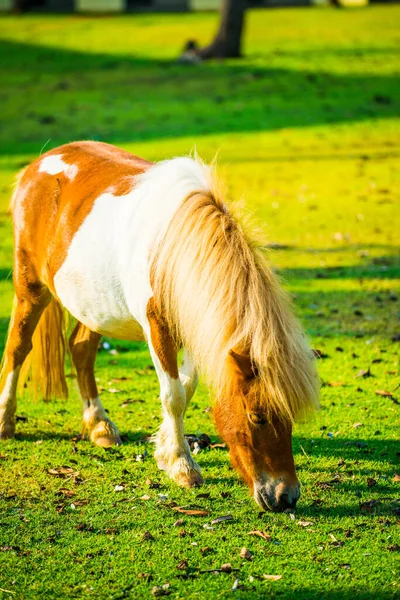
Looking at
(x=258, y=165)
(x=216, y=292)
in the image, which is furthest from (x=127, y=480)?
(x=258, y=165)

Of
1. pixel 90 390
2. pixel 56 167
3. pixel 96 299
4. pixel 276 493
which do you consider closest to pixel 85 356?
pixel 90 390

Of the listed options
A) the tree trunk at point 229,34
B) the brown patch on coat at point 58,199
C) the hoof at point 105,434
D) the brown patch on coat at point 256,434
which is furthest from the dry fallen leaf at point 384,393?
the tree trunk at point 229,34

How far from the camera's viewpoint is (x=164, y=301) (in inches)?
194

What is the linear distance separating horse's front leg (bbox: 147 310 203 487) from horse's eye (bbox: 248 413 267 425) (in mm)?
833

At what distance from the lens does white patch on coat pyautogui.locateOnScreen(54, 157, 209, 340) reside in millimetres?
5039

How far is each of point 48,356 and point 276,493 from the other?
2502 mm

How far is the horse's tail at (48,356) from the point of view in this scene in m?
6.31

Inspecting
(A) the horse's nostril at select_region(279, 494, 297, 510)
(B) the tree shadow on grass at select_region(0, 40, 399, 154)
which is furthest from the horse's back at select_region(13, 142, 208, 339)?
(B) the tree shadow on grass at select_region(0, 40, 399, 154)

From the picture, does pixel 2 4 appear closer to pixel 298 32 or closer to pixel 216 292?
pixel 298 32

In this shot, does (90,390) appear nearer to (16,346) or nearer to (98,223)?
(16,346)

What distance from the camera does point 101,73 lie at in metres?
24.1

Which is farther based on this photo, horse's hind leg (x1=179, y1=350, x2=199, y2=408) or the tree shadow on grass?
the tree shadow on grass

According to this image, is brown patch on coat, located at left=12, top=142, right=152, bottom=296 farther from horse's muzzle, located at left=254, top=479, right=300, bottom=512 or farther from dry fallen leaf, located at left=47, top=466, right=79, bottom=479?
horse's muzzle, located at left=254, top=479, right=300, bottom=512

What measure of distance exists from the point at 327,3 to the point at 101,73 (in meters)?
17.7
